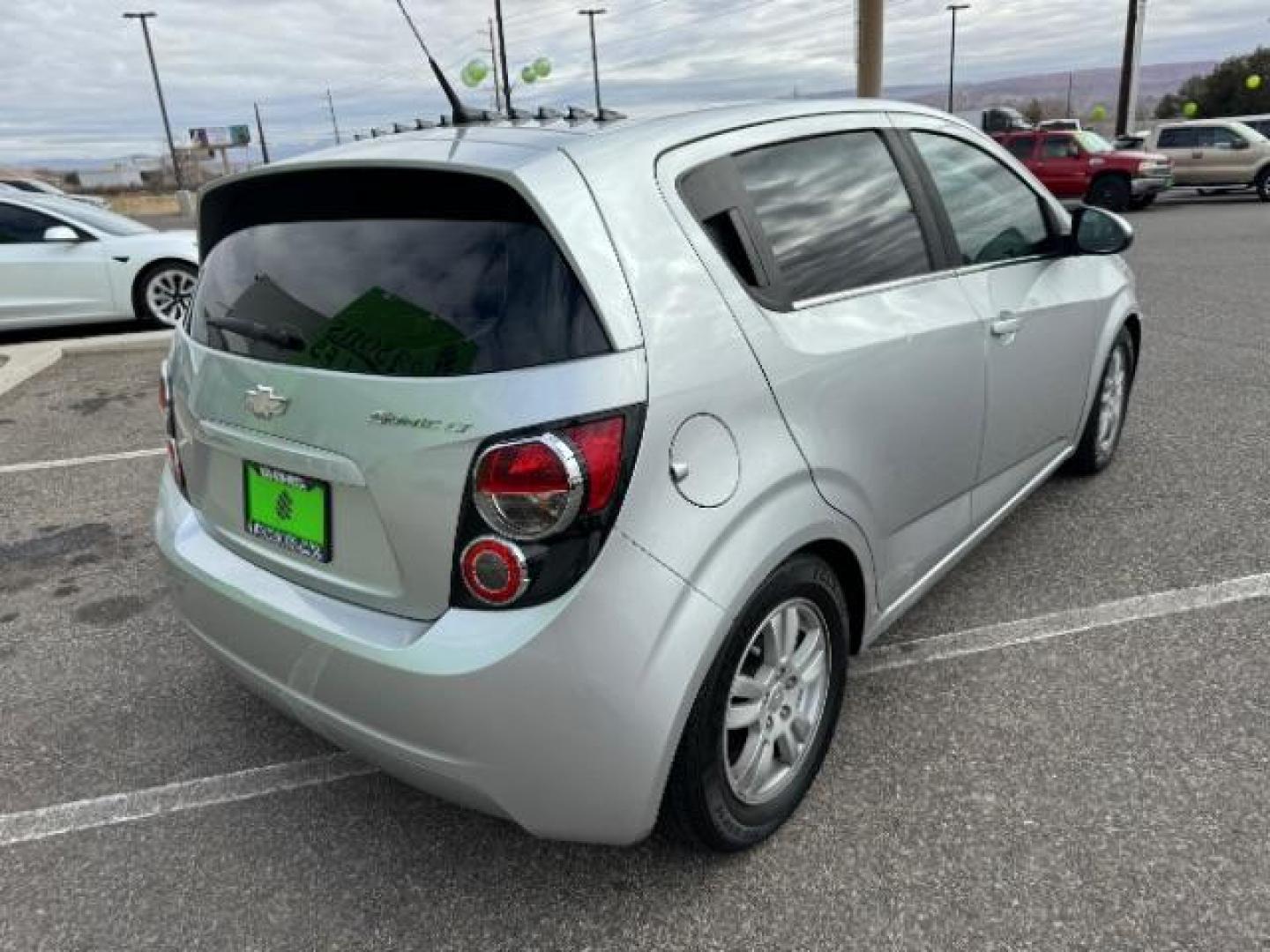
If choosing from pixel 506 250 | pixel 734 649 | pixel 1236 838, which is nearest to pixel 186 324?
pixel 506 250

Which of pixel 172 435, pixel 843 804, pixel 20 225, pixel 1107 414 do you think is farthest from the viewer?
pixel 20 225

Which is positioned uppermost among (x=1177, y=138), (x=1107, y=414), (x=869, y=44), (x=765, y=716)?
(x=869, y=44)

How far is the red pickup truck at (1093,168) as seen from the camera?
65.8 ft

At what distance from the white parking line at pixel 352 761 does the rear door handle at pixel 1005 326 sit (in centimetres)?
97

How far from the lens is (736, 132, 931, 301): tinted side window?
2.33 metres

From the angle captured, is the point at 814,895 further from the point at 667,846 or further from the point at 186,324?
the point at 186,324

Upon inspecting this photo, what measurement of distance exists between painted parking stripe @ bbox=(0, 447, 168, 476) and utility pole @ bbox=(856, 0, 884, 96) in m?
12.3

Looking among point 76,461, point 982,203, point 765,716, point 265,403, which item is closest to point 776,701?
point 765,716

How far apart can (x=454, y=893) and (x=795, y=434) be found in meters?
1.30

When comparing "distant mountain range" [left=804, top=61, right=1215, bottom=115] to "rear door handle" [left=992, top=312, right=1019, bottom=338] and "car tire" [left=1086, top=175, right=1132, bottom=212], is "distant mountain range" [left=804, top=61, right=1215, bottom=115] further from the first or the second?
"rear door handle" [left=992, top=312, right=1019, bottom=338]

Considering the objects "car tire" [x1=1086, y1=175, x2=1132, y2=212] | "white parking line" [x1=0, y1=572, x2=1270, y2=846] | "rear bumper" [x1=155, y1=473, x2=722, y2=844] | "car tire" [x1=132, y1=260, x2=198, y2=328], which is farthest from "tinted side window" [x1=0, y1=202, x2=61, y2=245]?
"car tire" [x1=1086, y1=175, x2=1132, y2=212]

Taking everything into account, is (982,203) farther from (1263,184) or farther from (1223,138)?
(1223,138)

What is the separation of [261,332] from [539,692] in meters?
1.06

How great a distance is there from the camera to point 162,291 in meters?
9.19
